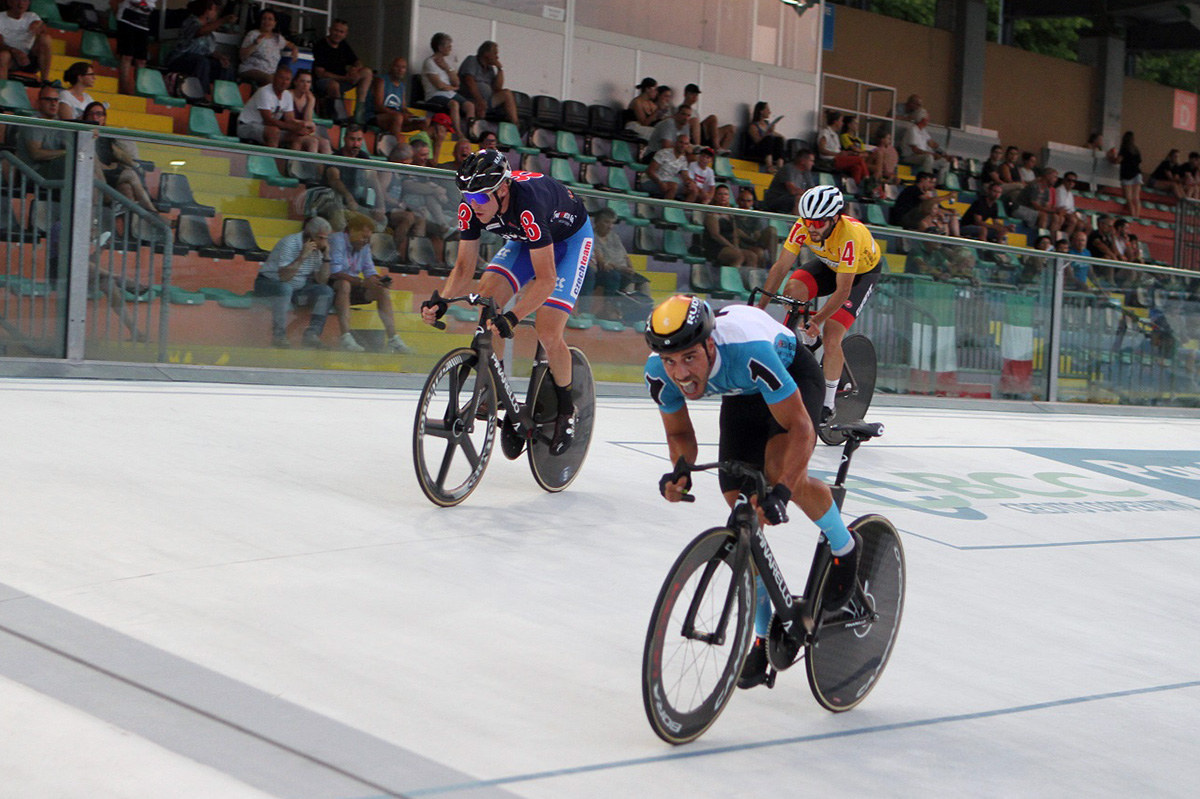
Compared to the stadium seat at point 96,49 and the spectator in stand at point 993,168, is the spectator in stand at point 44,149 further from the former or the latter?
the spectator in stand at point 993,168

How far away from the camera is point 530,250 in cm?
586

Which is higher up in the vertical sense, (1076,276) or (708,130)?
(708,130)

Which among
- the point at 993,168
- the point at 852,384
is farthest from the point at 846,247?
the point at 993,168

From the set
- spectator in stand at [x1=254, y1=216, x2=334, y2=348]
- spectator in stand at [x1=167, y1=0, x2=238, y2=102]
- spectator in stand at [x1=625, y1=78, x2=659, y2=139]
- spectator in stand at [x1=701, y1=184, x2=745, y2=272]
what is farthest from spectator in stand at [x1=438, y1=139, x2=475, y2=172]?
spectator in stand at [x1=625, y1=78, x2=659, y2=139]

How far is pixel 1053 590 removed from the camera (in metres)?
5.81

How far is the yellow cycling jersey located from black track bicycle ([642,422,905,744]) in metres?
3.84

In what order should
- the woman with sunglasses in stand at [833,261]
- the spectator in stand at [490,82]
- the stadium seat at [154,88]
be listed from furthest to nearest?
the spectator in stand at [490,82] < the stadium seat at [154,88] < the woman with sunglasses in stand at [833,261]

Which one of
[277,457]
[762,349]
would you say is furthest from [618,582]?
[277,457]

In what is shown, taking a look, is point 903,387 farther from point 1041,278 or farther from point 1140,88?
point 1140,88

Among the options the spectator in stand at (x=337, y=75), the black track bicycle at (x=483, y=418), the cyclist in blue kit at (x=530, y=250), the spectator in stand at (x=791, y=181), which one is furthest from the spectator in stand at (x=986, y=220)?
the black track bicycle at (x=483, y=418)

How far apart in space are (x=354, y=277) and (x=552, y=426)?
2.75 m

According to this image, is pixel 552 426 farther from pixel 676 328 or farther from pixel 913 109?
pixel 913 109

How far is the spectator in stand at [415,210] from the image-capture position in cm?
867

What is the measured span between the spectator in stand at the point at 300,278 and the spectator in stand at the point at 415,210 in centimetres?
50
